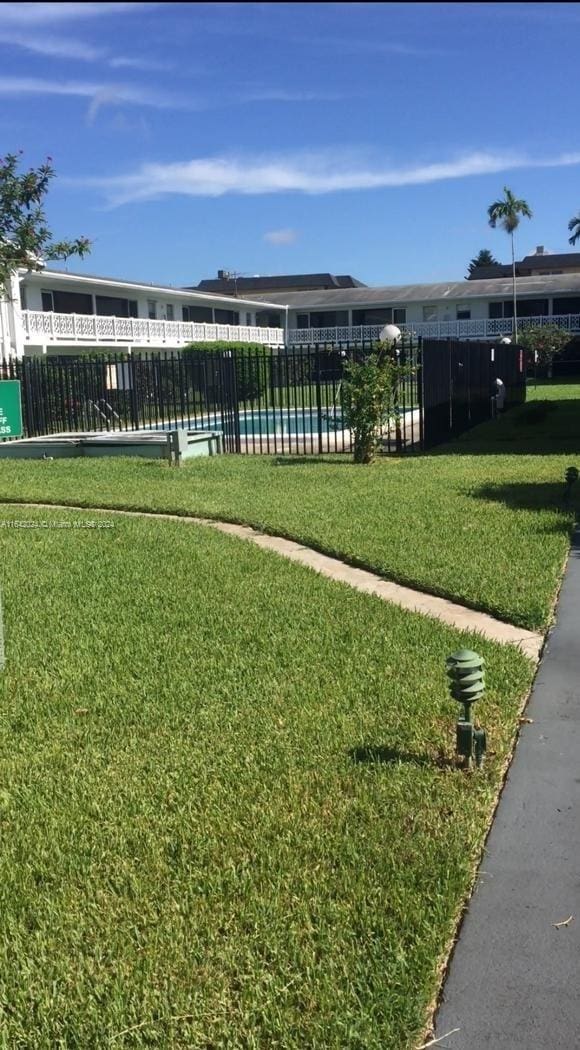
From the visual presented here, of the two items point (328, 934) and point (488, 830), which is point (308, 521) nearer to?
point (488, 830)

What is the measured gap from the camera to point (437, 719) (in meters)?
4.38

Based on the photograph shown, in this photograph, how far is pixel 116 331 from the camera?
1334 inches

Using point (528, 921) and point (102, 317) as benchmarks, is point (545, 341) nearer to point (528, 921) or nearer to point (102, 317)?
point (102, 317)

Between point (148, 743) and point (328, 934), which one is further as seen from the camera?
point (148, 743)

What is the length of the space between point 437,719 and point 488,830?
3.13 feet

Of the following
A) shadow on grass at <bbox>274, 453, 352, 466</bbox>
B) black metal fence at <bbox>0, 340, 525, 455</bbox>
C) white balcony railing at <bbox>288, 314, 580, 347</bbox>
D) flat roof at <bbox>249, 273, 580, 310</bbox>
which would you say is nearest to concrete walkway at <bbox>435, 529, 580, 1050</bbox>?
shadow on grass at <bbox>274, 453, 352, 466</bbox>

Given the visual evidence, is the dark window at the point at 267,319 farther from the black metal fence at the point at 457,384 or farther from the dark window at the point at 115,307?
the black metal fence at the point at 457,384

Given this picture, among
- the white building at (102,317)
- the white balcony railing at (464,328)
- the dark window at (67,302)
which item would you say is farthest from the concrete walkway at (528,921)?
the white balcony railing at (464,328)

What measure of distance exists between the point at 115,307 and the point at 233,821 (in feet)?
126

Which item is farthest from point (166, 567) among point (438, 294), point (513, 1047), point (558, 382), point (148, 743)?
point (438, 294)

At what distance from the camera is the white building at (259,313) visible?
106 ft

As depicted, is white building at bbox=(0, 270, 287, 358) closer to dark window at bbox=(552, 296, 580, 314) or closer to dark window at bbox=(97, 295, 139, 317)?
dark window at bbox=(97, 295, 139, 317)

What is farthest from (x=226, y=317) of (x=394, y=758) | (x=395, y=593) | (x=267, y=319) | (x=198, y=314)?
(x=394, y=758)

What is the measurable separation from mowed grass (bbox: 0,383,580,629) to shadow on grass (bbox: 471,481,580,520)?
0.02 meters
